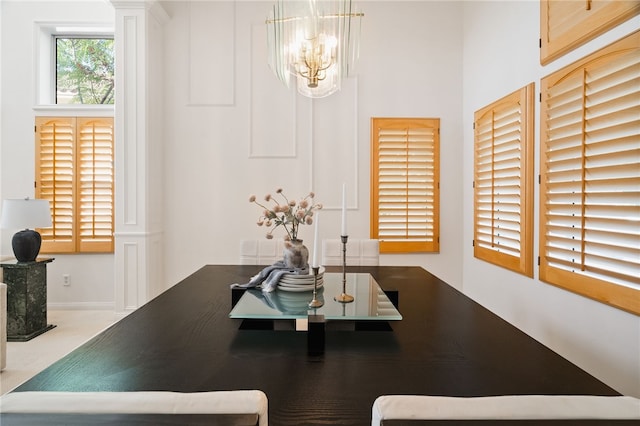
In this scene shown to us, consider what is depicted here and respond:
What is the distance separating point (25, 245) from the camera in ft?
11.1

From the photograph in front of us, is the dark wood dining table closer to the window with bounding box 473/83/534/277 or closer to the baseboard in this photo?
the window with bounding box 473/83/534/277

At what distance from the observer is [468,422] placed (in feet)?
1.78

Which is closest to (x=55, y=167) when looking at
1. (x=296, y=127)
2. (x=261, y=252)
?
(x=296, y=127)

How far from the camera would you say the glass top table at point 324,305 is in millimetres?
1389

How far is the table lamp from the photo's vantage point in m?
3.31

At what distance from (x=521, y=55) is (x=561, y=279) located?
5.23ft

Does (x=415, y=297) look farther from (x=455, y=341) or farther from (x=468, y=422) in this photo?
(x=468, y=422)

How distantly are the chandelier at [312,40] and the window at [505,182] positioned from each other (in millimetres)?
1347

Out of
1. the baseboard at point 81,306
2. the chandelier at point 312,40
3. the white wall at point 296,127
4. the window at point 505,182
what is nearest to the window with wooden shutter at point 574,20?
the window at point 505,182

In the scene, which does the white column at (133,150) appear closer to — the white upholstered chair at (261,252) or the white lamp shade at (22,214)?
the white lamp shade at (22,214)

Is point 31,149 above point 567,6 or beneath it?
beneath

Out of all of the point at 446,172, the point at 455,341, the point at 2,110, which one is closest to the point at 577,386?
the point at 455,341

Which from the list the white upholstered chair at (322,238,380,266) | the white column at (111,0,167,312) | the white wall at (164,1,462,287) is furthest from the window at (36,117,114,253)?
the white upholstered chair at (322,238,380,266)

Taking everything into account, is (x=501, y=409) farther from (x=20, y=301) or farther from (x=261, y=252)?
(x=20, y=301)
